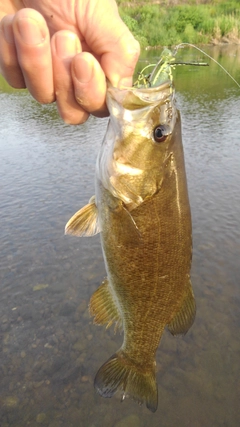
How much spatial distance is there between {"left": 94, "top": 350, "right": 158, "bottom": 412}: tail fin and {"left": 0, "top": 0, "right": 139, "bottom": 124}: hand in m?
1.73

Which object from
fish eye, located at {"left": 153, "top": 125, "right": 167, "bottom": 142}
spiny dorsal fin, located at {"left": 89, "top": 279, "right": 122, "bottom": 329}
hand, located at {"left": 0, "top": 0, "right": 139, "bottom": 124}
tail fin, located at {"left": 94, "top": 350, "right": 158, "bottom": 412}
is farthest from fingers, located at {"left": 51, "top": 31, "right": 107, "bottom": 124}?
tail fin, located at {"left": 94, "top": 350, "right": 158, "bottom": 412}

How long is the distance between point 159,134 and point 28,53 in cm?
81

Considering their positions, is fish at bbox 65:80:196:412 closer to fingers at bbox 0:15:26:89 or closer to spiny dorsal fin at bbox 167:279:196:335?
spiny dorsal fin at bbox 167:279:196:335

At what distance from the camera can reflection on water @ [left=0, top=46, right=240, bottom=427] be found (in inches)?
151

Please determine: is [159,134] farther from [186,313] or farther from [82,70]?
[186,313]

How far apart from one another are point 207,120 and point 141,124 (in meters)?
11.2

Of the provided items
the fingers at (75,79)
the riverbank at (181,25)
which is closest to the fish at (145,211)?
the fingers at (75,79)

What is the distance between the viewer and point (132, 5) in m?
46.4

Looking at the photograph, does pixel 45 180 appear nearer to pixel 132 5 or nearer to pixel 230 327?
pixel 230 327

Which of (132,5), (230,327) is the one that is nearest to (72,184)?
(230,327)

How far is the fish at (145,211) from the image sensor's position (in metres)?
1.92

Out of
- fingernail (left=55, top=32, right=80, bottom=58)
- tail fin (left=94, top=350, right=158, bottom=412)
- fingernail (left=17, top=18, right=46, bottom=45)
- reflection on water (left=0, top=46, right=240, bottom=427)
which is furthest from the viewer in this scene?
reflection on water (left=0, top=46, right=240, bottom=427)

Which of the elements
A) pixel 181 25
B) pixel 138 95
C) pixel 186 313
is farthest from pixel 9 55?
pixel 181 25

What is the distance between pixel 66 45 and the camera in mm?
1617
